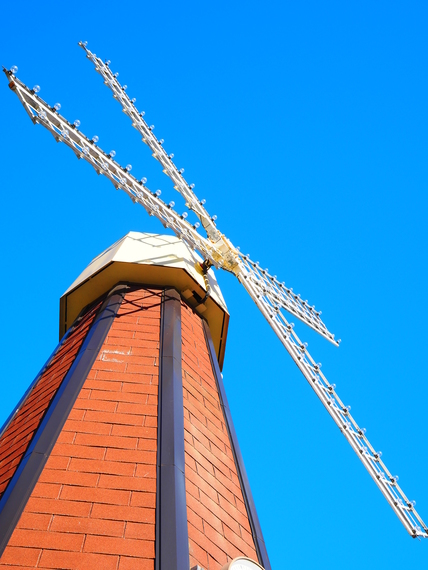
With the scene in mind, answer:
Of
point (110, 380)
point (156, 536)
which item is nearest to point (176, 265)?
point (110, 380)

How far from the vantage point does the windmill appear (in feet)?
29.6

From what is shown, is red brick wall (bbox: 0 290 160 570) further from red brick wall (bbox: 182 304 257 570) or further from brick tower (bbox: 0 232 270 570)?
red brick wall (bbox: 182 304 257 570)

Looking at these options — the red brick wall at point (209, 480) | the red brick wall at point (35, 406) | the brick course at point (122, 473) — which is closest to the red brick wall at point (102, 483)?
the brick course at point (122, 473)

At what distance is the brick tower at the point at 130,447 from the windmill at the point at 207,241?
44.1 inches

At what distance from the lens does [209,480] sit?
7230mm

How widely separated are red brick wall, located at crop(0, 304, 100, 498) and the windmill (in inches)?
77.6

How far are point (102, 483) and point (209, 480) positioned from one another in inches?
52.3

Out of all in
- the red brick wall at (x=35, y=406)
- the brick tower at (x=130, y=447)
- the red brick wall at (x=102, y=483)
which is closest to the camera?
the red brick wall at (x=102, y=483)

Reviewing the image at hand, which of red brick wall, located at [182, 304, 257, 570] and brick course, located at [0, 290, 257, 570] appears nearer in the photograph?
brick course, located at [0, 290, 257, 570]

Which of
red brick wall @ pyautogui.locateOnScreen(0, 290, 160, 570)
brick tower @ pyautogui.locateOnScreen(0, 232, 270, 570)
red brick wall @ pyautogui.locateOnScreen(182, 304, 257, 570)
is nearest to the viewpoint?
red brick wall @ pyautogui.locateOnScreen(0, 290, 160, 570)

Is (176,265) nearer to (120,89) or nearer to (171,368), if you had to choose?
(171,368)

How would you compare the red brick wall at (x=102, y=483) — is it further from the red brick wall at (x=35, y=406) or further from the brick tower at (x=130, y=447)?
the red brick wall at (x=35, y=406)

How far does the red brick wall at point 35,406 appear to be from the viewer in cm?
729

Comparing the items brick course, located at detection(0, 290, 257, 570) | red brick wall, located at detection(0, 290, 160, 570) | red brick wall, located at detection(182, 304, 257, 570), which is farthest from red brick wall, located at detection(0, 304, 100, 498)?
red brick wall, located at detection(182, 304, 257, 570)
